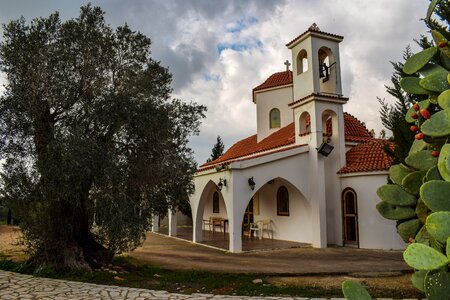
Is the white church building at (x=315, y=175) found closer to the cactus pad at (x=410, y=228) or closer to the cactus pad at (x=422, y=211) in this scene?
the cactus pad at (x=410, y=228)

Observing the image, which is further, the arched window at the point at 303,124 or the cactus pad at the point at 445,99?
the arched window at the point at 303,124

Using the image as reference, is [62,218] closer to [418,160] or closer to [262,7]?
[262,7]

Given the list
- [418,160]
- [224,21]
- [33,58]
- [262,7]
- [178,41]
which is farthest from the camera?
[178,41]

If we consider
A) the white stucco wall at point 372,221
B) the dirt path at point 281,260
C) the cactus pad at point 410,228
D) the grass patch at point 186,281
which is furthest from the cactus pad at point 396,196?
the white stucco wall at point 372,221

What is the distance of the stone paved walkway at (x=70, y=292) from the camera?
7.55 metres

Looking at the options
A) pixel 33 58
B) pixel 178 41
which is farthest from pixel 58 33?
pixel 178 41

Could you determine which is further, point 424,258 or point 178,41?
point 178,41

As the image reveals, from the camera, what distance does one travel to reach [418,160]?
8.14ft

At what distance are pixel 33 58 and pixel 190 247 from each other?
967cm

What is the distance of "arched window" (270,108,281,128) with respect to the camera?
21391 mm

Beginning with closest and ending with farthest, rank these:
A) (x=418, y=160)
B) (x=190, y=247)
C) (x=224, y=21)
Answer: (x=418, y=160) → (x=224, y=21) → (x=190, y=247)

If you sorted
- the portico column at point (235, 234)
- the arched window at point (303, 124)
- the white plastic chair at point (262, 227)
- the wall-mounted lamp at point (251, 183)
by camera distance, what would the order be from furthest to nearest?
the white plastic chair at point (262, 227) < the arched window at point (303, 124) < the wall-mounted lamp at point (251, 183) < the portico column at point (235, 234)

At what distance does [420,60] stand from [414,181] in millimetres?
809

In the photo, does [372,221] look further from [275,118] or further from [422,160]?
[422,160]
